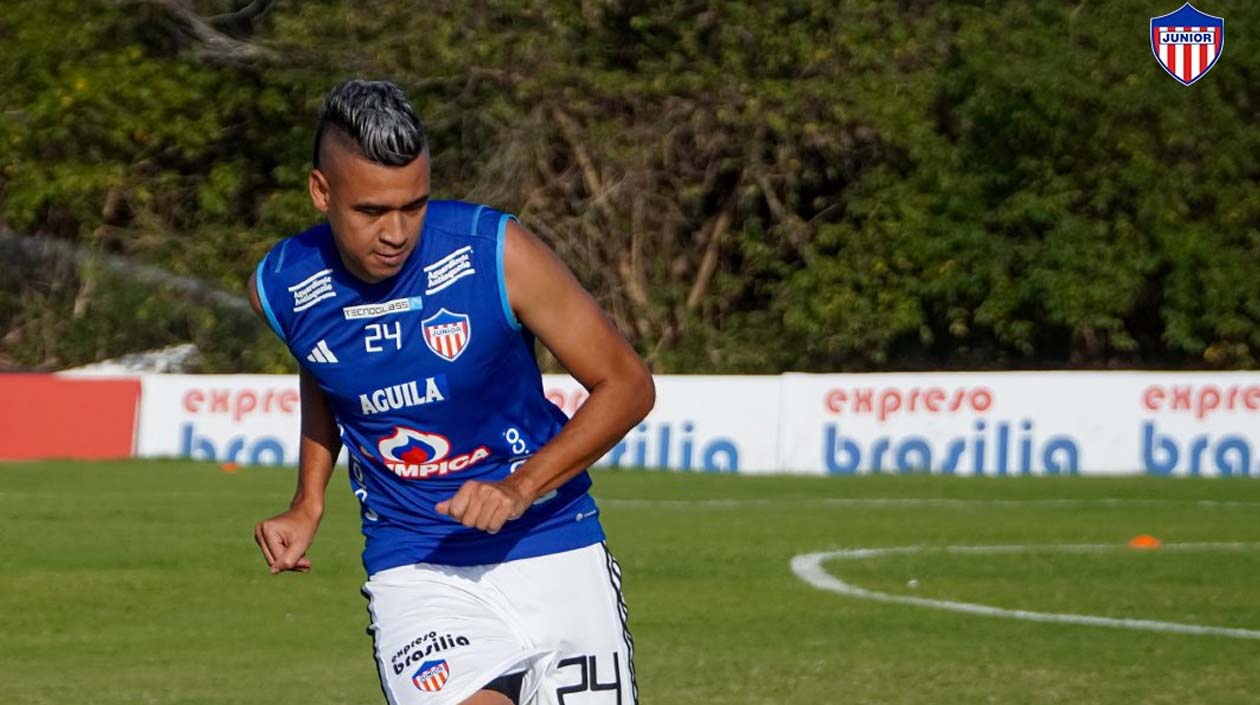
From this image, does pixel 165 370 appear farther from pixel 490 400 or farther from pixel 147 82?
pixel 490 400

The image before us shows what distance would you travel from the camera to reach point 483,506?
12.8ft

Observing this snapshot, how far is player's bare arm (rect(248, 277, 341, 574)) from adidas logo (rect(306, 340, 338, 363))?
0.69ft

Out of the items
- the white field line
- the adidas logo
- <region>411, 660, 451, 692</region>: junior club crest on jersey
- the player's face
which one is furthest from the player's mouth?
the white field line

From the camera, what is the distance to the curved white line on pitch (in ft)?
34.7

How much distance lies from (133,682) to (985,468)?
43.2 feet

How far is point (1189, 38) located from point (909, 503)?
16086 millimetres

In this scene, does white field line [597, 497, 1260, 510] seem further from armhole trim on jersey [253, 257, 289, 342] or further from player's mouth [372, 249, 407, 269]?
player's mouth [372, 249, 407, 269]

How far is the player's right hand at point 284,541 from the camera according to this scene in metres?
4.59

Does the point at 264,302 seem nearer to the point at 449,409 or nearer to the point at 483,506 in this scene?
the point at 449,409

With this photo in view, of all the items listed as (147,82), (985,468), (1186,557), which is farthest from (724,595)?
(147,82)

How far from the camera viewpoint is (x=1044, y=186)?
32.5 m

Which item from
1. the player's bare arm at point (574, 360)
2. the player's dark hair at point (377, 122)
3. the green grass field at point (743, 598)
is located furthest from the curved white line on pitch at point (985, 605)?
the player's dark hair at point (377, 122)

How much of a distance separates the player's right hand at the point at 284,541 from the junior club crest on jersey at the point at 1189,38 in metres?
28.8

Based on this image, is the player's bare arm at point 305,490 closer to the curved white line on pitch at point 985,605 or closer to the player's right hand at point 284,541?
the player's right hand at point 284,541
